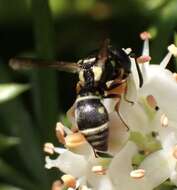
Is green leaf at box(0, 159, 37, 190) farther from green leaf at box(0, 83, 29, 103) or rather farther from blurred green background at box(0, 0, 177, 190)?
green leaf at box(0, 83, 29, 103)

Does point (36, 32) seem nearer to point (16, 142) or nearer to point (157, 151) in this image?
point (16, 142)

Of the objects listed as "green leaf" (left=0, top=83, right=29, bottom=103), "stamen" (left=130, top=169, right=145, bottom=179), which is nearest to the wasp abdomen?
"stamen" (left=130, top=169, right=145, bottom=179)

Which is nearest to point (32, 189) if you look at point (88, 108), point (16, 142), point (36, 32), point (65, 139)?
point (16, 142)

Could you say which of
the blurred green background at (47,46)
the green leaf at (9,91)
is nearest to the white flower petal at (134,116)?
the blurred green background at (47,46)

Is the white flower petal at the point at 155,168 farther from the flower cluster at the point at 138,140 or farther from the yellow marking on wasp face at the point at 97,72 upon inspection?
the yellow marking on wasp face at the point at 97,72

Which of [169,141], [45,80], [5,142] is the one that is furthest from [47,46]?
[169,141]

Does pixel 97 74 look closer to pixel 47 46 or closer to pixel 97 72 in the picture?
pixel 97 72

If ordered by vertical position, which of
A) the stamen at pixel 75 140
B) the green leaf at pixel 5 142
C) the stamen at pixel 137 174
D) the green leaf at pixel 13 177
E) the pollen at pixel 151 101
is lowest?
the green leaf at pixel 13 177
